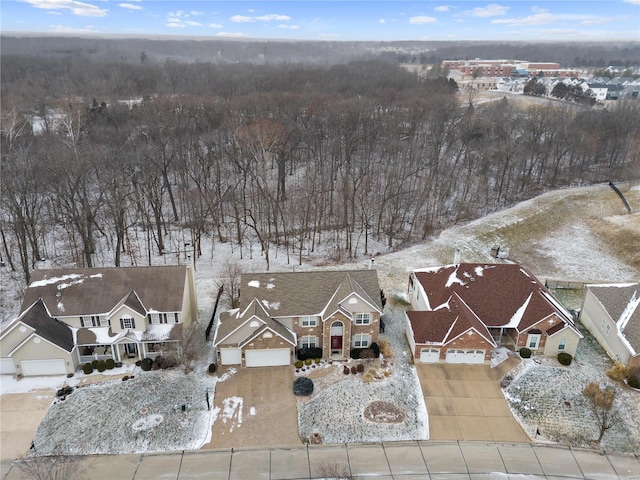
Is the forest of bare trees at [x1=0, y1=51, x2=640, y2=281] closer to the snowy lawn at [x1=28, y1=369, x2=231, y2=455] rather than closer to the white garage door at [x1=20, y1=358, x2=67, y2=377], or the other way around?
the white garage door at [x1=20, y1=358, x2=67, y2=377]

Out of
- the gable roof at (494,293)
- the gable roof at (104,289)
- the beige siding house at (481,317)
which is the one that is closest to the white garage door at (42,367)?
the gable roof at (104,289)

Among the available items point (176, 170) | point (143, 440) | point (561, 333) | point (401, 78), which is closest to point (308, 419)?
point (143, 440)

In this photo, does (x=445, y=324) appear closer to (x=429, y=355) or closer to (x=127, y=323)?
(x=429, y=355)

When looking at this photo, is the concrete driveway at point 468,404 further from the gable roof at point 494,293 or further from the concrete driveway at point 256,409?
the concrete driveway at point 256,409

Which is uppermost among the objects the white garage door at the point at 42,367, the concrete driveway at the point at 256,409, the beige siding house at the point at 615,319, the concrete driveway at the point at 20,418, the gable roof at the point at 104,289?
the gable roof at the point at 104,289

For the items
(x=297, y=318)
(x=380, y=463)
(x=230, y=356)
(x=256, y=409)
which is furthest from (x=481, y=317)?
(x=230, y=356)

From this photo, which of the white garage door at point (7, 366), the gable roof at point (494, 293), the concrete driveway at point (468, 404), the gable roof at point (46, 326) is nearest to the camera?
the concrete driveway at point (468, 404)

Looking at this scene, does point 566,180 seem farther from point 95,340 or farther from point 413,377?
point 95,340
